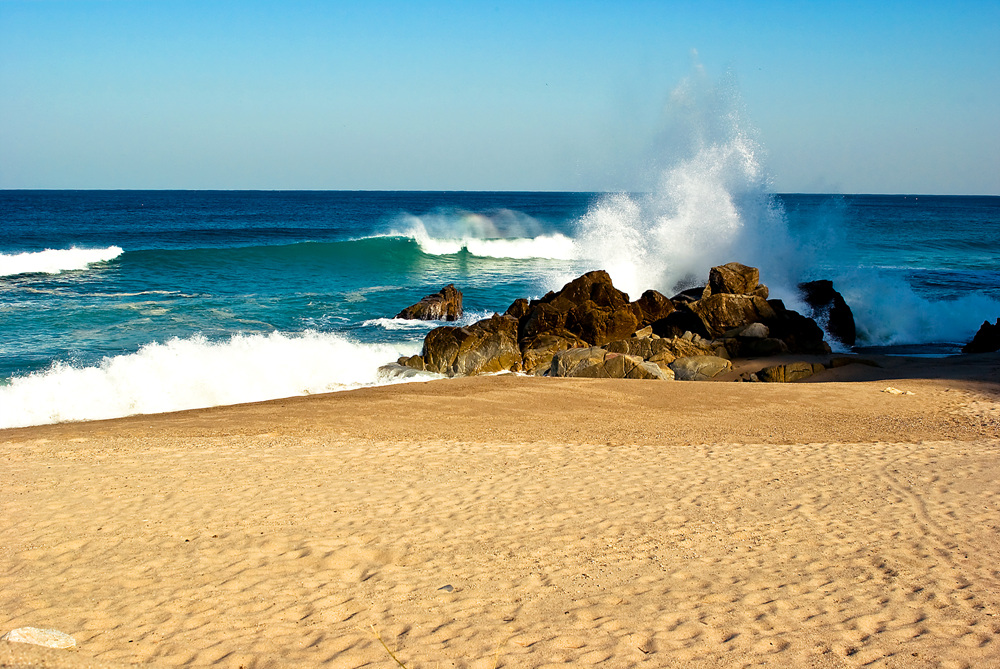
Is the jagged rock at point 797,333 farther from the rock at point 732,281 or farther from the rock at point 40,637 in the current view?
the rock at point 40,637

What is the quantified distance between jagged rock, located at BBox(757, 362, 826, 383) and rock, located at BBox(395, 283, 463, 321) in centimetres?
999

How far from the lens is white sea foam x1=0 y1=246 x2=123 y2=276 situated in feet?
98.4

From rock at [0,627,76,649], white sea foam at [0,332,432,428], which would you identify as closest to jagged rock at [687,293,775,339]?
white sea foam at [0,332,432,428]

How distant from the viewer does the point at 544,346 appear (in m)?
15.4

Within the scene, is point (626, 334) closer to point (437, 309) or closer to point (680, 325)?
point (680, 325)

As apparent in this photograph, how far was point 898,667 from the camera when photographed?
389 centimetres

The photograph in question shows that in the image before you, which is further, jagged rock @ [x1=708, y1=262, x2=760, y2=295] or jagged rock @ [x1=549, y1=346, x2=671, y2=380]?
jagged rock @ [x1=708, y1=262, x2=760, y2=295]

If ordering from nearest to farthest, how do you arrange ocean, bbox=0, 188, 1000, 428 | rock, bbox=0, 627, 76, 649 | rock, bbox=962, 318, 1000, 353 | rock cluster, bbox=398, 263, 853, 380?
rock, bbox=0, 627, 76, 649 → ocean, bbox=0, 188, 1000, 428 → rock cluster, bbox=398, 263, 853, 380 → rock, bbox=962, 318, 1000, 353

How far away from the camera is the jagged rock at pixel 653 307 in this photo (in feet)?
54.4

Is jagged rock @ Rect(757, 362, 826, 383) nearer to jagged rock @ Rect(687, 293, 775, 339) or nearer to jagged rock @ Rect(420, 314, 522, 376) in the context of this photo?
jagged rock @ Rect(687, 293, 775, 339)

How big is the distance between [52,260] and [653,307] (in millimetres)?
27406

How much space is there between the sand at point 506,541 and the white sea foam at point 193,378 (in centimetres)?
248

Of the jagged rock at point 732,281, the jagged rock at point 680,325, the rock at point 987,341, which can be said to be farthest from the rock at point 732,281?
the rock at point 987,341

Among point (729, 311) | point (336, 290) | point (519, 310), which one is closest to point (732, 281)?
point (729, 311)
